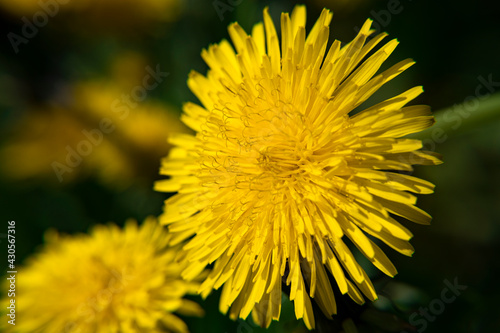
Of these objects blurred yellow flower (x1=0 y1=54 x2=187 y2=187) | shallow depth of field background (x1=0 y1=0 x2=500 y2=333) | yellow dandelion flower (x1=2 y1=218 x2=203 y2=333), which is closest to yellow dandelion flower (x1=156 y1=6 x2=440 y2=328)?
shallow depth of field background (x1=0 y1=0 x2=500 y2=333)

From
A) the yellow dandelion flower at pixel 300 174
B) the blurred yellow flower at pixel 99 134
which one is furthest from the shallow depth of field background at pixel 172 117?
the yellow dandelion flower at pixel 300 174

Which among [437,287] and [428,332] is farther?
[437,287]

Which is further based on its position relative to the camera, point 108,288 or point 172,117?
point 172,117

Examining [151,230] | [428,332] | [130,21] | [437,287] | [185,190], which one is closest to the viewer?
[185,190]

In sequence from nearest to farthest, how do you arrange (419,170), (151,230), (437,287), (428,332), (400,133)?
1. (400,133)
2. (428,332)
3. (437,287)
4. (151,230)
5. (419,170)

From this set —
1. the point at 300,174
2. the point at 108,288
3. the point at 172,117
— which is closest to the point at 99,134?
the point at 172,117

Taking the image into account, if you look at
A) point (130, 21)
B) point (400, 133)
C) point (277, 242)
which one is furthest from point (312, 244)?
point (130, 21)

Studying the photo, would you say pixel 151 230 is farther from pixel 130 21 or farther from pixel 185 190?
pixel 130 21

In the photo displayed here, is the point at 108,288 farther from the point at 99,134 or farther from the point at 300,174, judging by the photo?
the point at 99,134
